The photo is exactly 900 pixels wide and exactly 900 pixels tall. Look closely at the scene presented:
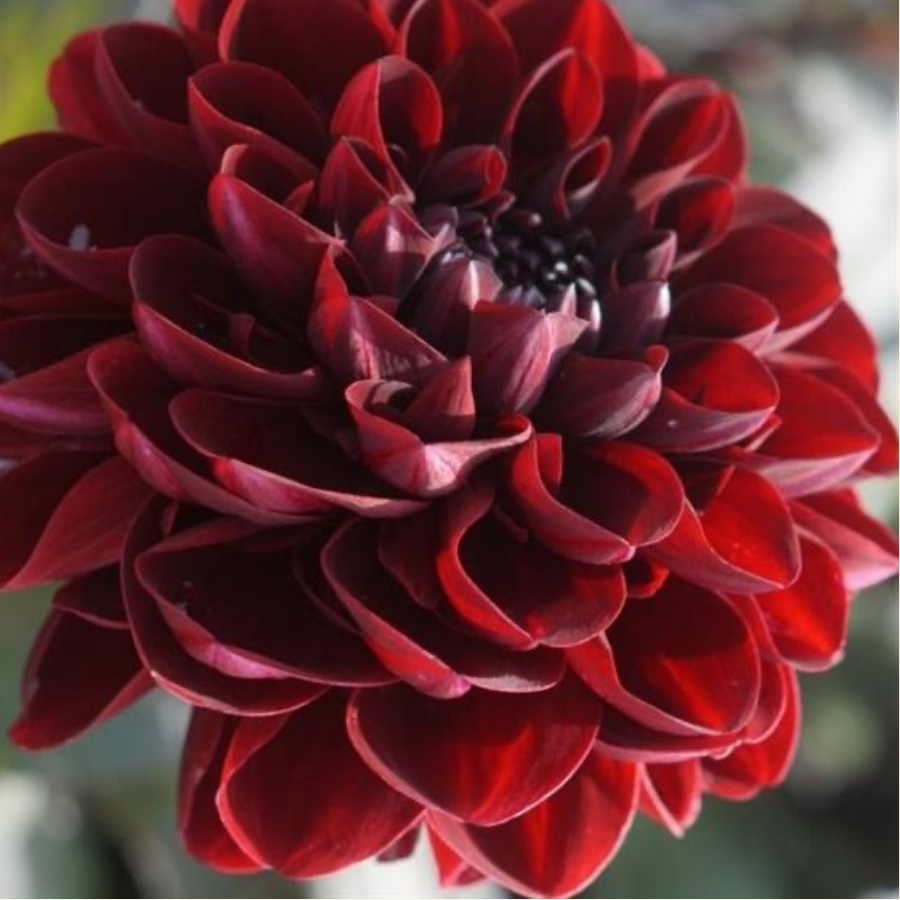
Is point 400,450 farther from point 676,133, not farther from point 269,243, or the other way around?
point 676,133

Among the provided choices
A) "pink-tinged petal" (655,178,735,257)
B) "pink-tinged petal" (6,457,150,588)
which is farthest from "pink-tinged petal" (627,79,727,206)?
"pink-tinged petal" (6,457,150,588)

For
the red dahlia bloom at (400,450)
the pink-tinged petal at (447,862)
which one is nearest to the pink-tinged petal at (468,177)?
the red dahlia bloom at (400,450)

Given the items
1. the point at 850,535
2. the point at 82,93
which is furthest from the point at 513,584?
the point at 82,93

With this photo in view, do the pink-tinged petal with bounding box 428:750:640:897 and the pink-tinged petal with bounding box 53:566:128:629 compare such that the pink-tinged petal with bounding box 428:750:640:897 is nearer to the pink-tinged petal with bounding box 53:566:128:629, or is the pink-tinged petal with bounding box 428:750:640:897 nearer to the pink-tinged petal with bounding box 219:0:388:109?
the pink-tinged petal with bounding box 53:566:128:629

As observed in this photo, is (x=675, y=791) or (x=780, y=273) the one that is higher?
(x=780, y=273)

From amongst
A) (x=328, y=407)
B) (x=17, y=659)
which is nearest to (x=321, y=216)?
(x=328, y=407)
